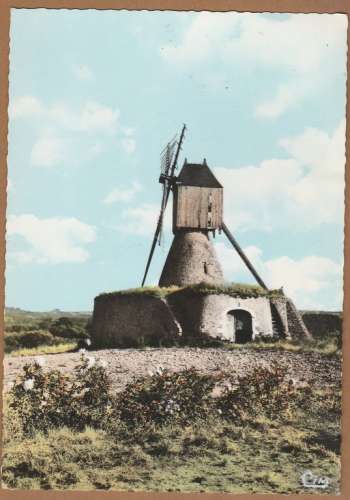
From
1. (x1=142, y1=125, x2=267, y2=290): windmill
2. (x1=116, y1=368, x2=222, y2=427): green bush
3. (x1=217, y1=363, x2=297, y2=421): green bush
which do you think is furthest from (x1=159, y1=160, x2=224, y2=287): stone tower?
(x1=116, y1=368, x2=222, y2=427): green bush

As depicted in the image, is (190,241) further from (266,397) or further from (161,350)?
(266,397)

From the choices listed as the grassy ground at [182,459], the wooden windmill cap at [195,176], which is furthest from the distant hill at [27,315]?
the wooden windmill cap at [195,176]

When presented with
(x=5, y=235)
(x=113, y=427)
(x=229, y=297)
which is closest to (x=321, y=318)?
(x=229, y=297)

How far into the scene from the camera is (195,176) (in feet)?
61.6

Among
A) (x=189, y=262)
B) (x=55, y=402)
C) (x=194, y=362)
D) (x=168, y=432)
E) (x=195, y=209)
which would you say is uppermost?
(x=195, y=209)

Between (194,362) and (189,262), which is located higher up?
(189,262)

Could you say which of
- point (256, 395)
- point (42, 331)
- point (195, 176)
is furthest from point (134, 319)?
point (256, 395)

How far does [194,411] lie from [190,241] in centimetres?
873

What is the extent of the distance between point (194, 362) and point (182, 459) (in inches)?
115

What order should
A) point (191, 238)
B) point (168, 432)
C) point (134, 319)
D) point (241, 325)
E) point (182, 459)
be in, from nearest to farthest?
1. point (182, 459)
2. point (168, 432)
3. point (134, 319)
4. point (241, 325)
5. point (191, 238)

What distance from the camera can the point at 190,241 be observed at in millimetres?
19812

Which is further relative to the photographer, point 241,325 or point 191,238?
point 191,238

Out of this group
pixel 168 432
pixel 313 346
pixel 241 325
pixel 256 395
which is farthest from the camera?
pixel 241 325

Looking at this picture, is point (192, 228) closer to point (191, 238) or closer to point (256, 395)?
point (191, 238)
